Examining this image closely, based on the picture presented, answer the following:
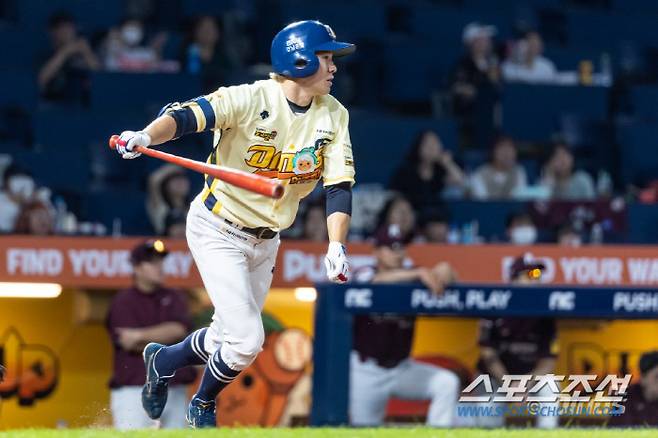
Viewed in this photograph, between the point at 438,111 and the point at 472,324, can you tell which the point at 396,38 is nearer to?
the point at 438,111

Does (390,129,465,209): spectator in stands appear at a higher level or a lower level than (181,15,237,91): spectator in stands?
lower

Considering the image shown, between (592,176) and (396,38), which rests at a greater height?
(396,38)

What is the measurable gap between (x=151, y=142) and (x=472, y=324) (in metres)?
3.33

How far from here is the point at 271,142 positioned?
6262mm

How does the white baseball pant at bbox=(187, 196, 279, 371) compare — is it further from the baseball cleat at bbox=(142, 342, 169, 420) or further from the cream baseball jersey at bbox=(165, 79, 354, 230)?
the baseball cleat at bbox=(142, 342, 169, 420)

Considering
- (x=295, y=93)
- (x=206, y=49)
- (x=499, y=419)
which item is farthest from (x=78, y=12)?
(x=295, y=93)

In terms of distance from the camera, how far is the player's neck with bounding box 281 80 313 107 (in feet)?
20.7

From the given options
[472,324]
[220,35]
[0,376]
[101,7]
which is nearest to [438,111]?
[220,35]

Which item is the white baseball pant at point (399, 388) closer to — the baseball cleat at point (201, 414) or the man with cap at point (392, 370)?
the man with cap at point (392, 370)

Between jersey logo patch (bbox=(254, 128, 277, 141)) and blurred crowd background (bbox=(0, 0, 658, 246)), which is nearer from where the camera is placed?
jersey logo patch (bbox=(254, 128, 277, 141))

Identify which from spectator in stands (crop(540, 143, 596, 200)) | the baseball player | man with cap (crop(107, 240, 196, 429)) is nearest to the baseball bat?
the baseball player

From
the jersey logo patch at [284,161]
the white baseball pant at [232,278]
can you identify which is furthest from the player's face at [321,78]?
the white baseball pant at [232,278]

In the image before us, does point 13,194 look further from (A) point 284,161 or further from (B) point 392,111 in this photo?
(A) point 284,161

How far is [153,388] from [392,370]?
2.07 metres
